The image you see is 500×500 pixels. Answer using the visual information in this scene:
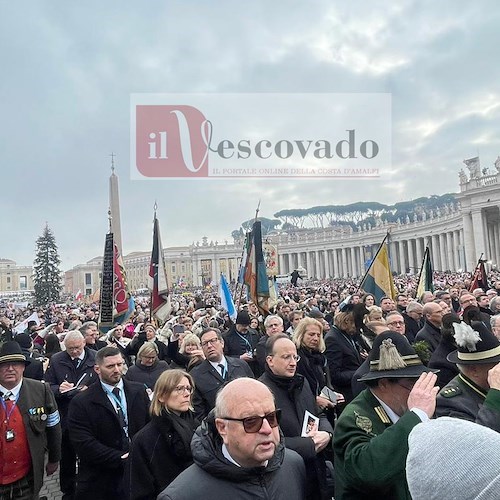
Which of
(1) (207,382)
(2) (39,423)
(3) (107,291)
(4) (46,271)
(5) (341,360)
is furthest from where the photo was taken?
(4) (46,271)

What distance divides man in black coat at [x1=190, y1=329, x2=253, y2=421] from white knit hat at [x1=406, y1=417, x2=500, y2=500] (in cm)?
331

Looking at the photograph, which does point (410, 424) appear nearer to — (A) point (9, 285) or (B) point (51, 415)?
(B) point (51, 415)

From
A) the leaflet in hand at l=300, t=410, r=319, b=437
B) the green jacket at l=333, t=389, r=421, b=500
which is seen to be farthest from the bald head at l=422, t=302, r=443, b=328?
the green jacket at l=333, t=389, r=421, b=500

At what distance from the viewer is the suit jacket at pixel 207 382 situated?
4367mm

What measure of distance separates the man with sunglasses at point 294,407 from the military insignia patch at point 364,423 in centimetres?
76

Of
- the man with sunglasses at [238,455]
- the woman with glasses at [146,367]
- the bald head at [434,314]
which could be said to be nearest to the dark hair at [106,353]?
the woman with glasses at [146,367]

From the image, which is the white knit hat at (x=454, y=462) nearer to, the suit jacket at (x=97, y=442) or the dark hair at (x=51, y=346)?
the suit jacket at (x=97, y=442)

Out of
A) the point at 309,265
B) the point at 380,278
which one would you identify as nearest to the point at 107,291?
the point at 380,278

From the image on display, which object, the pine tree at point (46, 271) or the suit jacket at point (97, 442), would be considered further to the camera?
the pine tree at point (46, 271)

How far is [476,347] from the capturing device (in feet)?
8.98

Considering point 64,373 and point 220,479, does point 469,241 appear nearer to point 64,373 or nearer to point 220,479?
point 64,373

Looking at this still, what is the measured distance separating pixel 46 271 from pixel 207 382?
2175 inches

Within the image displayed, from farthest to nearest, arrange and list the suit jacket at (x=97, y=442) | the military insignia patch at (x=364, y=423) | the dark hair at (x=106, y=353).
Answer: the dark hair at (x=106, y=353), the suit jacket at (x=97, y=442), the military insignia patch at (x=364, y=423)

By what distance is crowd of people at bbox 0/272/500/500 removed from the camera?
208 cm
